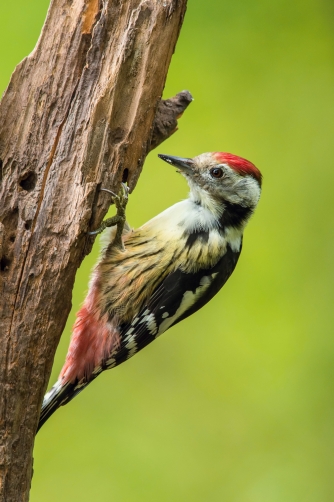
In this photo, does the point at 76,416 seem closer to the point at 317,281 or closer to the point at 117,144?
the point at 317,281

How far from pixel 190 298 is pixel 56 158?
114cm

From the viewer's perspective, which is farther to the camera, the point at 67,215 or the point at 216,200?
the point at 216,200

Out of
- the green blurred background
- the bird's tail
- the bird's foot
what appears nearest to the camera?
the bird's foot

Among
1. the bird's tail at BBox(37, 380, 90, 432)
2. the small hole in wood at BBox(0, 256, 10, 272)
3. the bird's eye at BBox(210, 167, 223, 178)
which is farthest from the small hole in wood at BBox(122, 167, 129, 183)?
the bird's tail at BBox(37, 380, 90, 432)

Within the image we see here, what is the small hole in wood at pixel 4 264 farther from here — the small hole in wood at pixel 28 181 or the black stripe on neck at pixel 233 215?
the black stripe on neck at pixel 233 215

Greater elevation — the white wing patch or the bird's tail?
the white wing patch

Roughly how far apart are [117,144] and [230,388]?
93.5 inches

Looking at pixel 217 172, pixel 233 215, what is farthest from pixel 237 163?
pixel 233 215

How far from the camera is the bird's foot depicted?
2.44m

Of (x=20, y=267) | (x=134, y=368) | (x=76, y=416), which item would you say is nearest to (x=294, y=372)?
(x=134, y=368)

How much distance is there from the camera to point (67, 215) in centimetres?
228

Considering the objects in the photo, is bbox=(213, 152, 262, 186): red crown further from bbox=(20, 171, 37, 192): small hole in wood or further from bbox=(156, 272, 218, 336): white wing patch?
bbox=(20, 171, 37, 192): small hole in wood

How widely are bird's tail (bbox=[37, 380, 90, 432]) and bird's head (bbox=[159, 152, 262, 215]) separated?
111 cm

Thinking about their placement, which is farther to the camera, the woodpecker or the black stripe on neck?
the black stripe on neck
